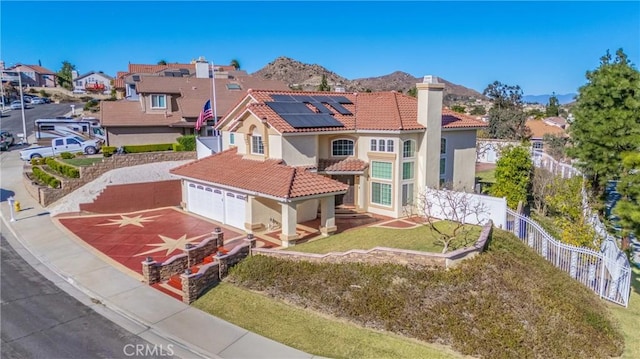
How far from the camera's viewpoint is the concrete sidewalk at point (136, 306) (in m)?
13.3

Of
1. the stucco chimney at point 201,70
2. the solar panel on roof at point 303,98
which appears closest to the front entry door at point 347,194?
the solar panel on roof at point 303,98

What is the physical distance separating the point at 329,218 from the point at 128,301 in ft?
33.4

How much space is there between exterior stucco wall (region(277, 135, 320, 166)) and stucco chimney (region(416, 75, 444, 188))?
648cm

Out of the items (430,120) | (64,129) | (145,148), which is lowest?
(145,148)

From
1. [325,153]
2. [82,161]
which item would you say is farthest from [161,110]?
[325,153]

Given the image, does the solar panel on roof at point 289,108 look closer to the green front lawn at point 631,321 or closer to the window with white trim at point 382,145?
the window with white trim at point 382,145

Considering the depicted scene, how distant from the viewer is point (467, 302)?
48.8 feet

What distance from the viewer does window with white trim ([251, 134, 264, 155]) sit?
26.2 meters

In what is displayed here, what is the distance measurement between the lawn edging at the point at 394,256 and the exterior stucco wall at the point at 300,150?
7527mm

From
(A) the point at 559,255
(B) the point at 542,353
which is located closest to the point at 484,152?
(A) the point at 559,255

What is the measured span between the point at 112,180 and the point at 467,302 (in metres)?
24.8

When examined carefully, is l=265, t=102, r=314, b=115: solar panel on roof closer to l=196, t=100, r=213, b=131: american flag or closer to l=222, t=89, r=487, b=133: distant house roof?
l=222, t=89, r=487, b=133: distant house roof

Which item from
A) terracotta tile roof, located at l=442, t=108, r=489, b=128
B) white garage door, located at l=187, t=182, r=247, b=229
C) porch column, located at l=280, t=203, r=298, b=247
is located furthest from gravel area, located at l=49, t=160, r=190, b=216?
terracotta tile roof, located at l=442, t=108, r=489, b=128

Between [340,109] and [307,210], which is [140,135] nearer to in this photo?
[340,109]
